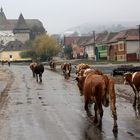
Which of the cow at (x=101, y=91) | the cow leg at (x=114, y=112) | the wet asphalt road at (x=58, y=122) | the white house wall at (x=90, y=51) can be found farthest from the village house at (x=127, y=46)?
the cow leg at (x=114, y=112)

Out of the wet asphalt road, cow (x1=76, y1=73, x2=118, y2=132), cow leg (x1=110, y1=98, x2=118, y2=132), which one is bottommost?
the wet asphalt road

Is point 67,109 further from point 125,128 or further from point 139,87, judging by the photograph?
point 125,128

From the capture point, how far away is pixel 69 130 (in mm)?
14516

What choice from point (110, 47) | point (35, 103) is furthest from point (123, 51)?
point (35, 103)

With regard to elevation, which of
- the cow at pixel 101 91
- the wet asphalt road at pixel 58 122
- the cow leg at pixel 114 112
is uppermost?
the cow at pixel 101 91

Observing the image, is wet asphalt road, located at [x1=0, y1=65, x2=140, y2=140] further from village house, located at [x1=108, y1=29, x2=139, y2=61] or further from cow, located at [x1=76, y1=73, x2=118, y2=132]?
village house, located at [x1=108, y1=29, x2=139, y2=61]

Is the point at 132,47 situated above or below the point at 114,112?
above

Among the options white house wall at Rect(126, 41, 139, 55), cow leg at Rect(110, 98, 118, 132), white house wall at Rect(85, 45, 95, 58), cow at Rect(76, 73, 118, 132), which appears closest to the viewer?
→ cow leg at Rect(110, 98, 118, 132)

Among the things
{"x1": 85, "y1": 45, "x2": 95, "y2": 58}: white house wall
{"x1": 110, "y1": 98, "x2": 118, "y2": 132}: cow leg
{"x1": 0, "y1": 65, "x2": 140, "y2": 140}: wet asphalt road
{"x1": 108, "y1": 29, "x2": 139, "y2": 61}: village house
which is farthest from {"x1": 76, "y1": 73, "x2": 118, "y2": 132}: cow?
{"x1": 85, "y1": 45, "x2": 95, "y2": 58}: white house wall

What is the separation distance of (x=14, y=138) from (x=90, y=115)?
15.7 ft

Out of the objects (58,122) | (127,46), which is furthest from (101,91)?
(127,46)

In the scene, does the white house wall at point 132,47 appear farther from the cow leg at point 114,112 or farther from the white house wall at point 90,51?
the cow leg at point 114,112

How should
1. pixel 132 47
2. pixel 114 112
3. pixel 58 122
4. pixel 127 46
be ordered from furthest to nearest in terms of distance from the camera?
pixel 127 46 < pixel 132 47 < pixel 58 122 < pixel 114 112

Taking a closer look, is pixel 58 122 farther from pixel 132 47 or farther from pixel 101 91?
pixel 132 47
